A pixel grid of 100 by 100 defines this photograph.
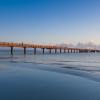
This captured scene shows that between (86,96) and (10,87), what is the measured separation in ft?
12.6

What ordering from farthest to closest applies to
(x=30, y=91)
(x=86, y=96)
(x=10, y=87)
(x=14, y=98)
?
(x=10, y=87) < (x=30, y=91) < (x=86, y=96) < (x=14, y=98)

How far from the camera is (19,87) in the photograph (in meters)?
10.4

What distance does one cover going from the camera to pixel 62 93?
9.34 metres

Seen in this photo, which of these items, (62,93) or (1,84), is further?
(1,84)

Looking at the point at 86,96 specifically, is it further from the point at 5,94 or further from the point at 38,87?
the point at 5,94

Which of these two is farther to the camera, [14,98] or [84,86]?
[84,86]

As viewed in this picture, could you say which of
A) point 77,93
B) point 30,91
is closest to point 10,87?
point 30,91

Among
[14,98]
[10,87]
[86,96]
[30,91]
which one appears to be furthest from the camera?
[10,87]

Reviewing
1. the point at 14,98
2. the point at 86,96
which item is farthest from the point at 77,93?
the point at 14,98

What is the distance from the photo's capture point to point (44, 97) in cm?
859

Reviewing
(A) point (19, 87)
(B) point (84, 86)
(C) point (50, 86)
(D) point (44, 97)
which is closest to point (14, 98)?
(D) point (44, 97)

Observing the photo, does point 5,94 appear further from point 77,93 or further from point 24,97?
point 77,93

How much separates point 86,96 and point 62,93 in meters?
1.10

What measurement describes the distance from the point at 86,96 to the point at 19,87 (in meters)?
3.44
